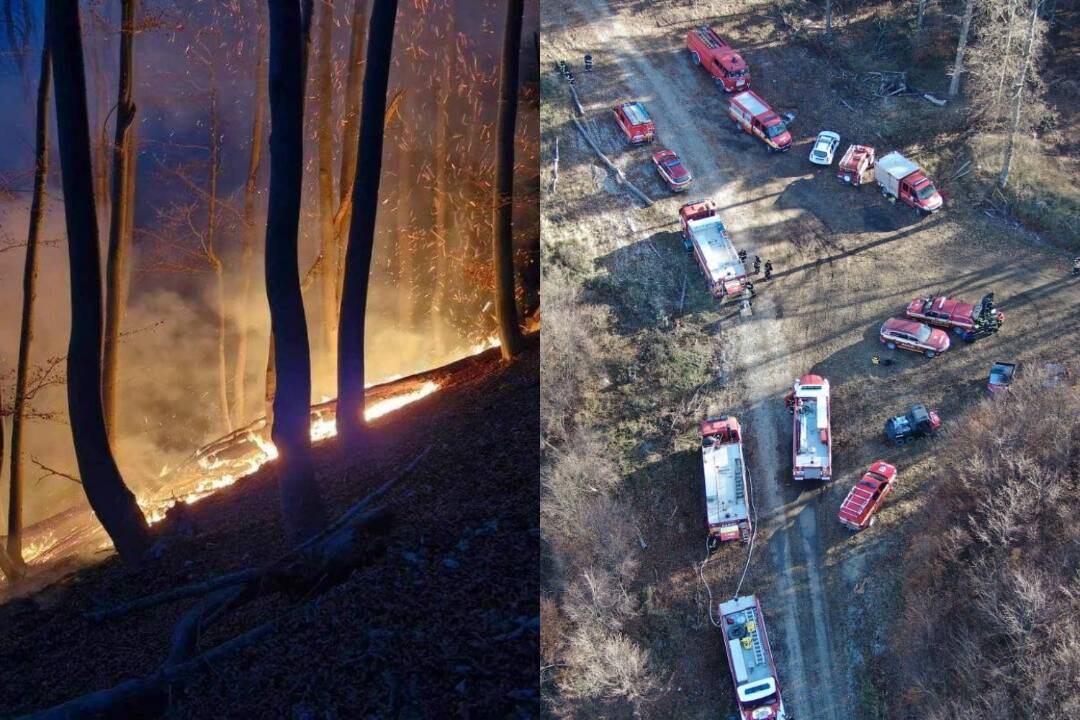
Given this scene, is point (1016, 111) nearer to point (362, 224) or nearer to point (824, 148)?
point (824, 148)

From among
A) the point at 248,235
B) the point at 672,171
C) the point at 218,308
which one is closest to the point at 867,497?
the point at 672,171

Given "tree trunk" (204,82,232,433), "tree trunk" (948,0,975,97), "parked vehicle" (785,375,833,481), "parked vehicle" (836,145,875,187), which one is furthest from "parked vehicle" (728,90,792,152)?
"tree trunk" (204,82,232,433)

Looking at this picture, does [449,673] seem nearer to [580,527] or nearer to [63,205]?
[63,205]

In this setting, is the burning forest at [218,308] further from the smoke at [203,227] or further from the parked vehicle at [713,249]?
the parked vehicle at [713,249]

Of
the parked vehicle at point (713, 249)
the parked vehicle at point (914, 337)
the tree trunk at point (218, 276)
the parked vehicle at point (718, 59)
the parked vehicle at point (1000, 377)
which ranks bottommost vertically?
the parked vehicle at point (1000, 377)

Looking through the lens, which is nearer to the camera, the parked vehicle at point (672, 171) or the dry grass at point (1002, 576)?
the dry grass at point (1002, 576)

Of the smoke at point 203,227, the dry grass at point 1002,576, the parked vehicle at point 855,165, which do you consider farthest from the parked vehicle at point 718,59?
the smoke at point 203,227
